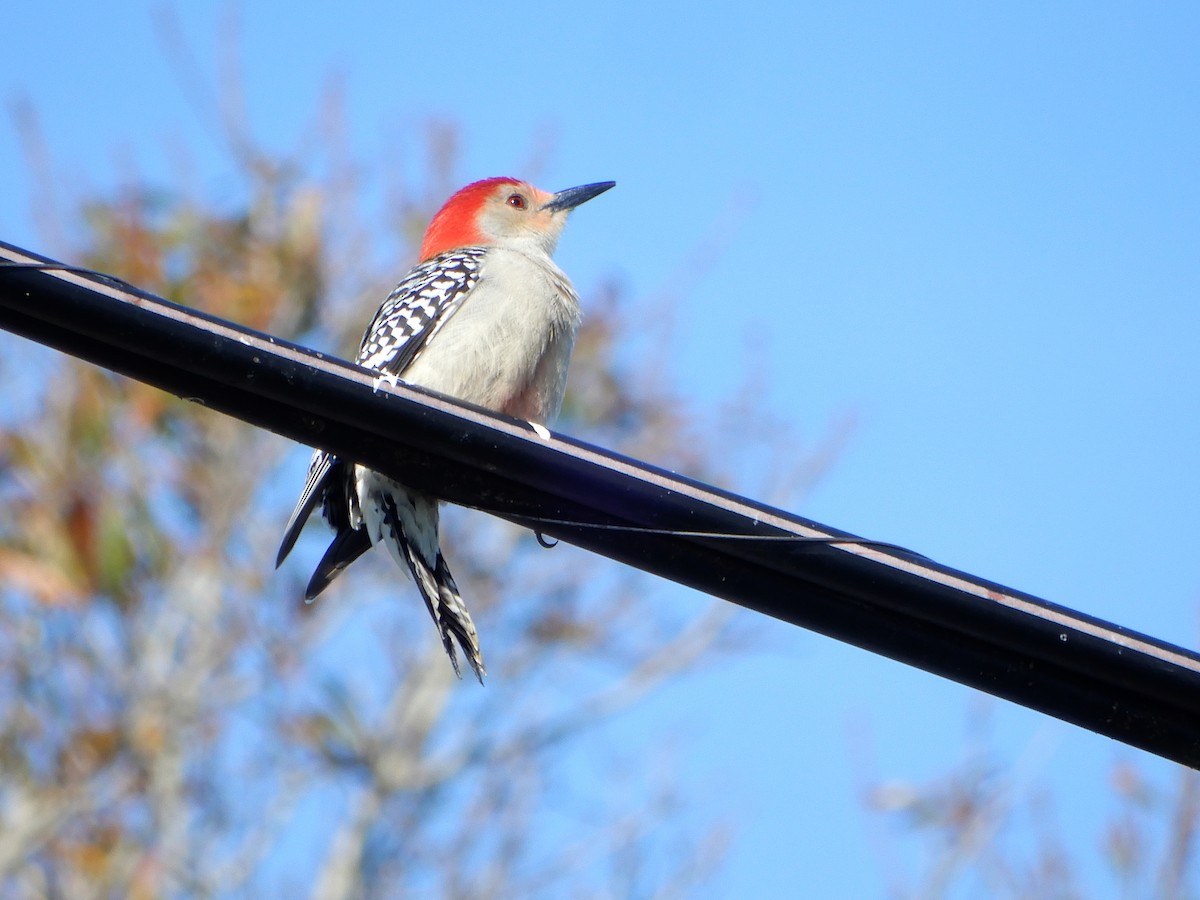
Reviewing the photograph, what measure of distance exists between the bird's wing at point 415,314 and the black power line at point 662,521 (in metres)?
2.96

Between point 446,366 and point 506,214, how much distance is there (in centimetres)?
235

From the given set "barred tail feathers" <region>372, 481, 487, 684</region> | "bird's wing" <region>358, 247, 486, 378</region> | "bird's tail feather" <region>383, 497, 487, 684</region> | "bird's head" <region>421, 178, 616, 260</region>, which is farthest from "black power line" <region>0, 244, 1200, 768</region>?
"bird's head" <region>421, 178, 616, 260</region>

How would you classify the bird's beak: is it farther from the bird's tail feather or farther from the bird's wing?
the bird's tail feather

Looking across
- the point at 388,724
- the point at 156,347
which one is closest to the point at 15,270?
the point at 156,347

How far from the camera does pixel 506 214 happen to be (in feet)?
26.1

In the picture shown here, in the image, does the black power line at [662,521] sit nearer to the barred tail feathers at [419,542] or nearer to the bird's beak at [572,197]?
the barred tail feathers at [419,542]

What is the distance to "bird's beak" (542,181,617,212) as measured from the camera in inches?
316

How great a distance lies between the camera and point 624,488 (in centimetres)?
287

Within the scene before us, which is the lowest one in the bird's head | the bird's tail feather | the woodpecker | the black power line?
the black power line

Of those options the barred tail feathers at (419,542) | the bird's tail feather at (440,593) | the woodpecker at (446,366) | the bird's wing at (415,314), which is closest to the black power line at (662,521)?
the bird's tail feather at (440,593)

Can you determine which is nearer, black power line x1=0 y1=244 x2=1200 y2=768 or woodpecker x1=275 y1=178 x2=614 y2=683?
black power line x1=0 y1=244 x2=1200 y2=768

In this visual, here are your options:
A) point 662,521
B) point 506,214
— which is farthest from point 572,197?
point 662,521

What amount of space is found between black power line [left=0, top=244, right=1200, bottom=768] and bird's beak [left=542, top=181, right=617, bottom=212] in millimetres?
5242

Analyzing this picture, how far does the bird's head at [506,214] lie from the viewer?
25.7 feet
